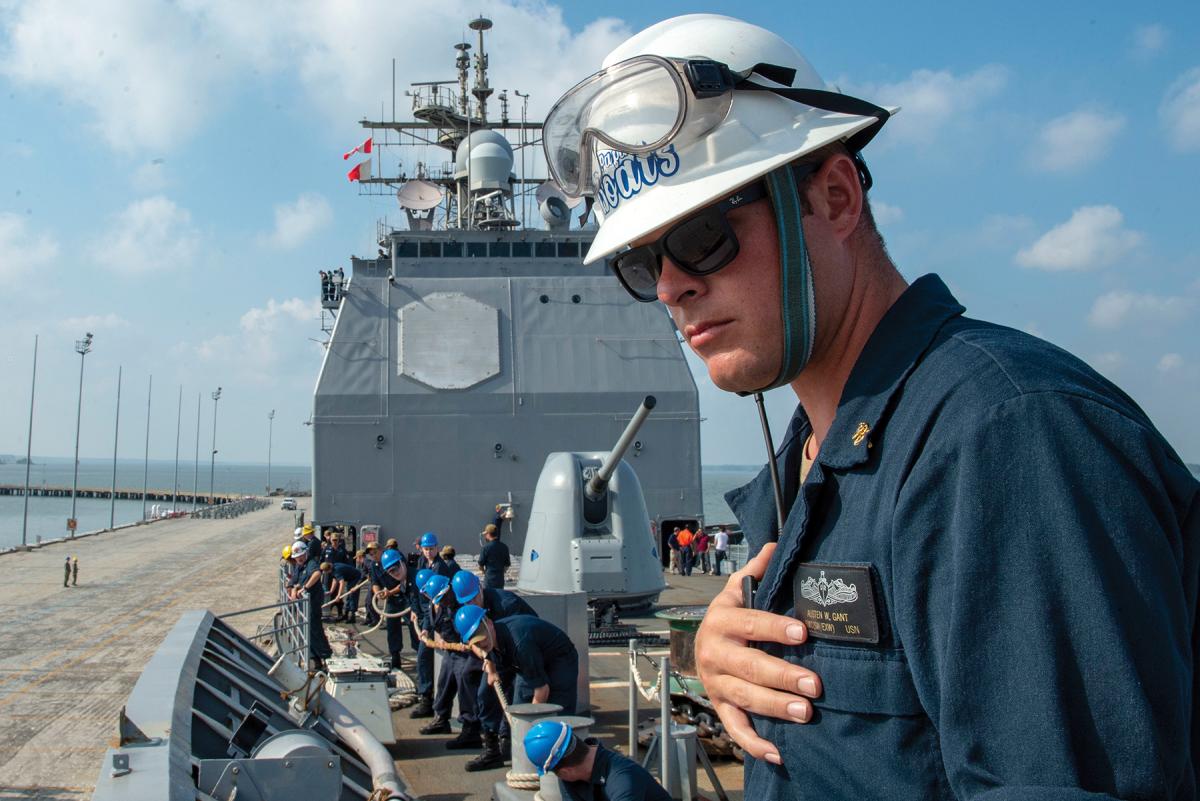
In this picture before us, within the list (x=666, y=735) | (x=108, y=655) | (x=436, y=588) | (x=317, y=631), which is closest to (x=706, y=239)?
(x=666, y=735)

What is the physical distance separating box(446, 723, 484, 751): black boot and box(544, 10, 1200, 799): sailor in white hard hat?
697 centimetres

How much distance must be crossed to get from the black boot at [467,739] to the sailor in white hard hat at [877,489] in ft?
22.9

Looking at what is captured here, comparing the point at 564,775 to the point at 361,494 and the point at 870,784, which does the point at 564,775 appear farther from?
the point at 361,494

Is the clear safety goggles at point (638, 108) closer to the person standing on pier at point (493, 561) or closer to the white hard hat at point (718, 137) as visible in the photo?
the white hard hat at point (718, 137)

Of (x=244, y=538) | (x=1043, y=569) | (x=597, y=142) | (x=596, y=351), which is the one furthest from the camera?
(x=244, y=538)

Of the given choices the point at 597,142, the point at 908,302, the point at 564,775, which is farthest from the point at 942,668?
the point at 564,775

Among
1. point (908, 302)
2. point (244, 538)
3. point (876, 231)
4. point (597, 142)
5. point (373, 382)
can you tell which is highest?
point (373, 382)

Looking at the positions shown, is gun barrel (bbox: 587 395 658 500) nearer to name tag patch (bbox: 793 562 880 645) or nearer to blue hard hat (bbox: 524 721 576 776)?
blue hard hat (bbox: 524 721 576 776)

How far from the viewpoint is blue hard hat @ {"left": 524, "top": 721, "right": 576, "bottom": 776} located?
448 centimetres

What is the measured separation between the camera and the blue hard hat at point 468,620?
677cm

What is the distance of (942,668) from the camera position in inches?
32.4

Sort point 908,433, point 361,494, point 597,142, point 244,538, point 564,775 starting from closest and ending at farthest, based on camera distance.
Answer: point 908,433
point 597,142
point 564,775
point 361,494
point 244,538

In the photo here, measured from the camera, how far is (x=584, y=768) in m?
4.52

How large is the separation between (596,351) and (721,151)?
712 inches
